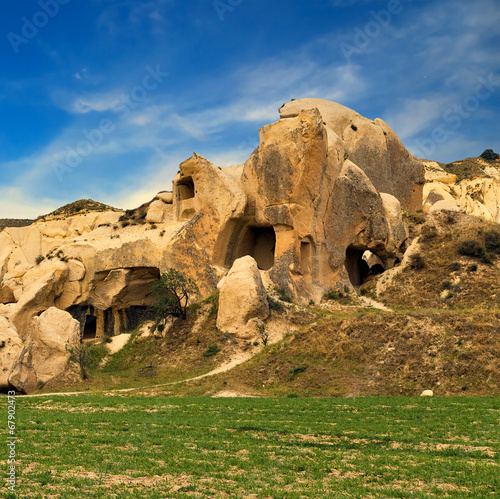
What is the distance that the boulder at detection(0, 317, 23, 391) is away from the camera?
3077 cm

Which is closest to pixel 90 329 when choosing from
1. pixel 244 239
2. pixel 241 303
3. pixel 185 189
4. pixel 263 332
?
pixel 185 189

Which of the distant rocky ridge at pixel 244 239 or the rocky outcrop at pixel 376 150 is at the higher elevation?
the rocky outcrop at pixel 376 150

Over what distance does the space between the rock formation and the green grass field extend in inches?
780

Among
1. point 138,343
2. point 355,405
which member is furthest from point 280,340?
point 355,405

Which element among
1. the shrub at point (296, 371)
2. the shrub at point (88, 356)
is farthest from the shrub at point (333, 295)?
the shrub at point (88, 356)

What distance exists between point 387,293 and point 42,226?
34.3 m

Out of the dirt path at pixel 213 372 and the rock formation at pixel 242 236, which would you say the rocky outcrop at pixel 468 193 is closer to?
the rock formation at pixel 242 236

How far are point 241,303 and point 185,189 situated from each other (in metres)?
17.3

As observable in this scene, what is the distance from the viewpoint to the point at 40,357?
2927 cm

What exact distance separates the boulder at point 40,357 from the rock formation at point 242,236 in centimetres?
1126

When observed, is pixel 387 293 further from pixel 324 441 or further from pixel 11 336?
pixel 324 441

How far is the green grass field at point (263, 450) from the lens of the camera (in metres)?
9.37

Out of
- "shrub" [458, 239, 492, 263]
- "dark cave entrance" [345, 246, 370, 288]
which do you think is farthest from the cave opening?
"shrub" [458, 239, 492, 263]

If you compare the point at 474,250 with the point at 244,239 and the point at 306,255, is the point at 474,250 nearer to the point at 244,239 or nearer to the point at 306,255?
the point at 306,255
